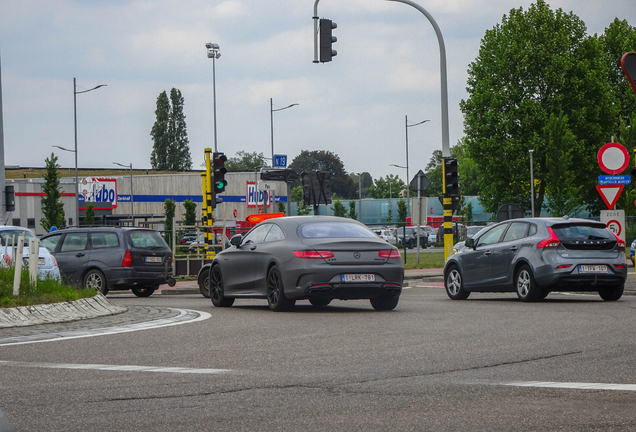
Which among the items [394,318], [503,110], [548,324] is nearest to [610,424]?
[548,324]

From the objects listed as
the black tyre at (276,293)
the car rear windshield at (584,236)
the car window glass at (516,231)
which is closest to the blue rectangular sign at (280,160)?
the car window glass at (516,231)

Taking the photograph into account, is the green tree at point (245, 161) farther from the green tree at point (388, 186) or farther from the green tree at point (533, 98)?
the green tree at point (533, 98)

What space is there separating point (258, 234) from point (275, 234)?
63 centimetres

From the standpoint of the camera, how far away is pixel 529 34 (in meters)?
56.5

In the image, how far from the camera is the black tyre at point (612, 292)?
55.8 feet

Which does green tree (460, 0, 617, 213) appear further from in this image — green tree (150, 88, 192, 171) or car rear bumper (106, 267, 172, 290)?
green tree (150, 88, 192, 171)

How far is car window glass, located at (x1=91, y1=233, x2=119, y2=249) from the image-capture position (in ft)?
72.2

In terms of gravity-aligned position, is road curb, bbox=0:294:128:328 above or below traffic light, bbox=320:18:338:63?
below

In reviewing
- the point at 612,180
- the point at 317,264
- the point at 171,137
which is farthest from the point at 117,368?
the point at 171,137

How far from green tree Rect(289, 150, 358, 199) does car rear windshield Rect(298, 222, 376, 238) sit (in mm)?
138445

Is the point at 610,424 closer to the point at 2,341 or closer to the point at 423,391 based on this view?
the point at 423,391

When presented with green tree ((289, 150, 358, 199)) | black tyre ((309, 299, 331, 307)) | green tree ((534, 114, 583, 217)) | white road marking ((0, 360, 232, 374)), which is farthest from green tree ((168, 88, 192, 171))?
white road marking ((0, 360, 232, 374))

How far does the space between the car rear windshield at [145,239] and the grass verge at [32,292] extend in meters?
7.03

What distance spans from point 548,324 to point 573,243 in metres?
4.93
